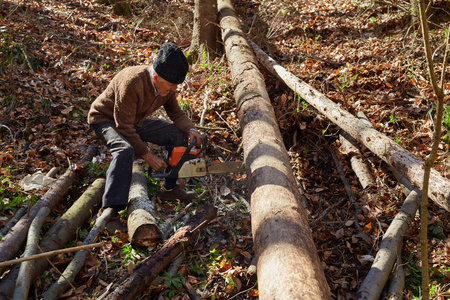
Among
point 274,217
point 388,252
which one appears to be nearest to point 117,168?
point 274,217

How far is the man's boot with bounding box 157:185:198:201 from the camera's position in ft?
13.4

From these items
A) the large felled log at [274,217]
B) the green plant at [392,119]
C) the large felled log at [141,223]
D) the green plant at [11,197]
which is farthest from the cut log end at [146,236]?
the green plant at [392,119]

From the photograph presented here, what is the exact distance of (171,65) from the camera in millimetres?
3352

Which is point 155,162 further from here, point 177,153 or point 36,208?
point 36,208

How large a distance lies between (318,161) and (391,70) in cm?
235

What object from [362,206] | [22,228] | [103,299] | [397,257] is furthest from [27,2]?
[397,257]

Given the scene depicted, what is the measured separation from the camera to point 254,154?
3.37m

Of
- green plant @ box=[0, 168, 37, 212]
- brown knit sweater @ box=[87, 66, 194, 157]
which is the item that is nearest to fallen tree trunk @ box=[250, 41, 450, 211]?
brown knit sweater @ box=[87, 66, 194, 157]

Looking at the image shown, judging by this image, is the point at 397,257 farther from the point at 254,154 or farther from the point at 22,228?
the point at 22,228

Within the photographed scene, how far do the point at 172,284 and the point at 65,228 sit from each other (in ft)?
4.25

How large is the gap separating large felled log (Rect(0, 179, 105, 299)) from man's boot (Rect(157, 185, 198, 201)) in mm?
751

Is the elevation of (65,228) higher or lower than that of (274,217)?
lower

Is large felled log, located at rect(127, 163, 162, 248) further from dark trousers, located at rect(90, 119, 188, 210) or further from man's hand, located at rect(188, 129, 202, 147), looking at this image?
man's hand, located at rect(188, 129, 202, 147)

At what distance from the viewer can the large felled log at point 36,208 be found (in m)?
2.93
